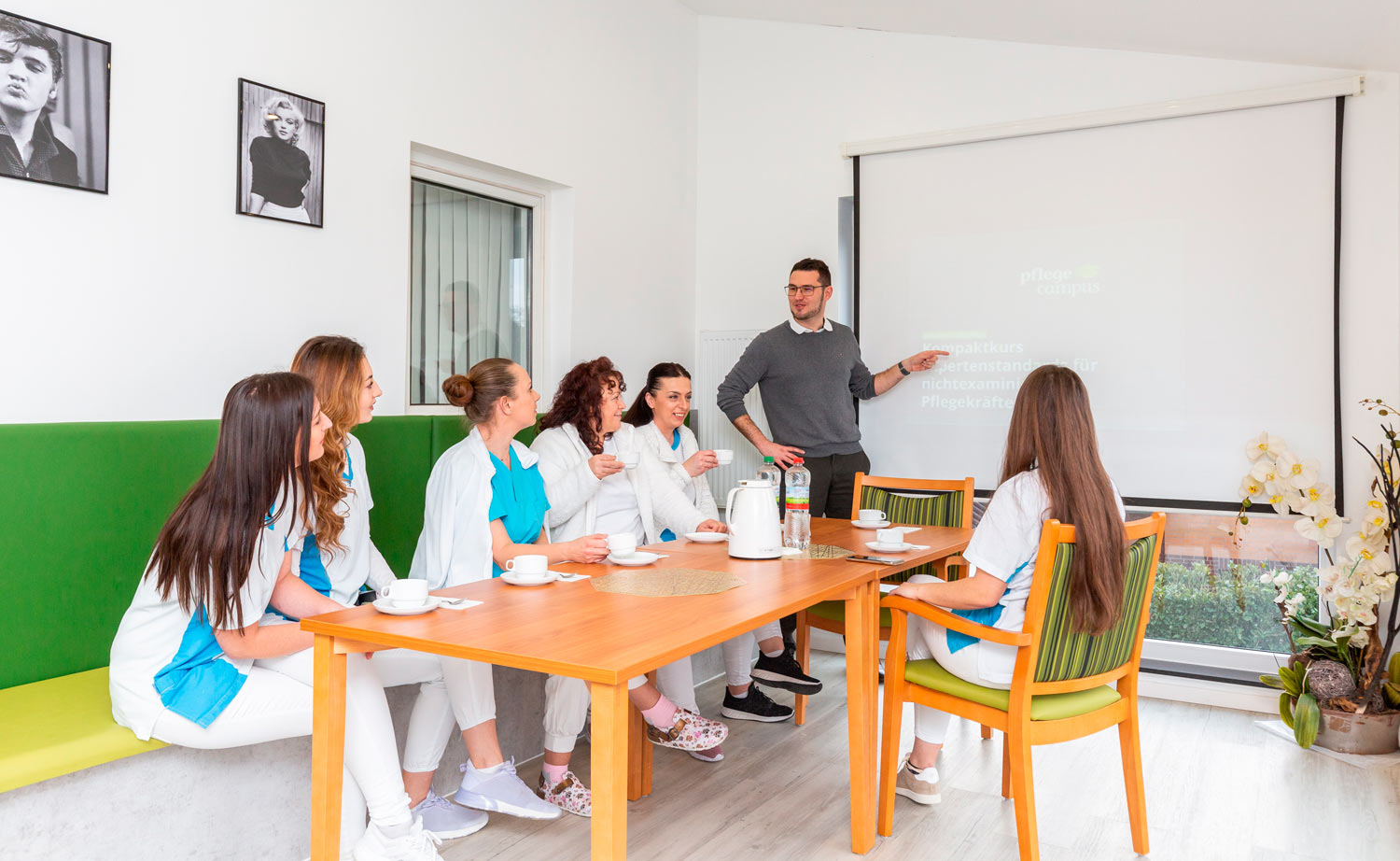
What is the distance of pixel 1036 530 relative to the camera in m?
2.38

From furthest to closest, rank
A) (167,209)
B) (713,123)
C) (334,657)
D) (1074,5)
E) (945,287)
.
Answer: (713,123)
(945,287)
(1074,5)
(167,209)
(334,657)

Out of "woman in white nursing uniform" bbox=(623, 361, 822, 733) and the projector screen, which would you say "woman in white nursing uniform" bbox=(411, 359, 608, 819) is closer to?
"woman in white nursing uniform" bbox=(623, 361, 822, 733)

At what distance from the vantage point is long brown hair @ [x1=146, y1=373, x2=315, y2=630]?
196 cm

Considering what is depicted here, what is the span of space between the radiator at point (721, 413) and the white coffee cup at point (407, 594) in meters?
3.05

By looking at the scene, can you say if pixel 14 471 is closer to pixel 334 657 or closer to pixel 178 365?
pixel 178 365

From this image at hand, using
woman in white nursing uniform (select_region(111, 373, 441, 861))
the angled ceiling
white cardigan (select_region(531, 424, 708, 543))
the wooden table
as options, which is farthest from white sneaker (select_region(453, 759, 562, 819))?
the angled ceiling

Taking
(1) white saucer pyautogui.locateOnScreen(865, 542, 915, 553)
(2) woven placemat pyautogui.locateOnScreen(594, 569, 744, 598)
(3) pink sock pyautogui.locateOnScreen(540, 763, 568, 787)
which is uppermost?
(1) white saucer pyautogui.locateOnScreen(865, 542, 915, 553)

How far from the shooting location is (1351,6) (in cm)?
310

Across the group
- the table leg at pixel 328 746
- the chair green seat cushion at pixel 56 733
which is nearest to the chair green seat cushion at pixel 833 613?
the table leg at pixel 328 746

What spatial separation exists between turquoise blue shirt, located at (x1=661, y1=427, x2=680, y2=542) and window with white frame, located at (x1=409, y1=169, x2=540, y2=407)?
0.86 metres

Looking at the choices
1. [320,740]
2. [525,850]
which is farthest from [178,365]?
[525,850]

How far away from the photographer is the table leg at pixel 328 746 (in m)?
1.89

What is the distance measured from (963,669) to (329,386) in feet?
5.97

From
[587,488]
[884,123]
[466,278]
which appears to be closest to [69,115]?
[466,278]
